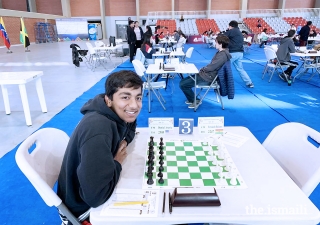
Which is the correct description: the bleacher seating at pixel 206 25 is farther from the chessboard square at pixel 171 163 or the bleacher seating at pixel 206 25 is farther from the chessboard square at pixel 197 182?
the chessboard square at pixel 197 182

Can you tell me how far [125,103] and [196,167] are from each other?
1.68ft

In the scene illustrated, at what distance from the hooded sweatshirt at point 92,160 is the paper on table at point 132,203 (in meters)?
0.04

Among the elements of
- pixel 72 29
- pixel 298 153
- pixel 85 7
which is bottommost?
pixel 298 153

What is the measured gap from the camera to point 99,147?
3.49ft

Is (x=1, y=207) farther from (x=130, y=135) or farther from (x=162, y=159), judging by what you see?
(x=162, y=159)

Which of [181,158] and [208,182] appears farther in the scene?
[181,158]

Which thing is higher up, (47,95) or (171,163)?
(171,163)

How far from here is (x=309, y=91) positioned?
576cm

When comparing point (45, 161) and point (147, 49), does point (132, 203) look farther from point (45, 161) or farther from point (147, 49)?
point (147, 49)

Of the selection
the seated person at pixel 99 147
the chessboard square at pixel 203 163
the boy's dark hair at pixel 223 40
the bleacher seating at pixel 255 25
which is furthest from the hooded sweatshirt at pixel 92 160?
the bleacher seating at pixel 255 25

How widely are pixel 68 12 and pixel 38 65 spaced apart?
16771 mm

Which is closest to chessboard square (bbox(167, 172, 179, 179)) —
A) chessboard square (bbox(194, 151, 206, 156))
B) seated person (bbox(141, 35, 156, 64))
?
chessboard square (bbox(194, 151, 206, 156))

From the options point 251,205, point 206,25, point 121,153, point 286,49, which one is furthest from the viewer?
point 206,25

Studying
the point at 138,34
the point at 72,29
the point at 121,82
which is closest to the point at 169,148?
the point at 121,82
